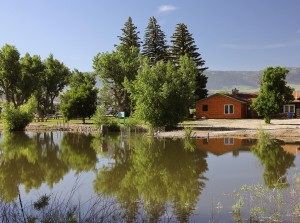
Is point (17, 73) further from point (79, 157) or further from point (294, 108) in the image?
point (79, 157)

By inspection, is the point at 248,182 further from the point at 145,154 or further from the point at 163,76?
the point at 163,76

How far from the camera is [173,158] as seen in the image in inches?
803

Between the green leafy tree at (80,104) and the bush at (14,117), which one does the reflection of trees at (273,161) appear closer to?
the green leafy tree at (80,104)

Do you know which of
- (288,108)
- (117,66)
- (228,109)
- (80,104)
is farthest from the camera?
(117,66)

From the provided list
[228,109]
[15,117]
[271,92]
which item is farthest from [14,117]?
[271,92]

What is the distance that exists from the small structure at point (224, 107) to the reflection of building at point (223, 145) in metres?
25.2

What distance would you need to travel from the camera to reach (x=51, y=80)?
76562mm

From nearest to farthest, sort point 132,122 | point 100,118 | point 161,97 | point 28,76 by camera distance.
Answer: point 161,97, point 100,118, point 132,122, point 28,76

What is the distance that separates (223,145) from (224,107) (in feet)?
99.3

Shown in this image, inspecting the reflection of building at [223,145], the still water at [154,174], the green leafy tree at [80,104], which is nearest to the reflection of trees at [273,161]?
the still water at [154,174]

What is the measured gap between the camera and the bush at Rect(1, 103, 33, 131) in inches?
1752

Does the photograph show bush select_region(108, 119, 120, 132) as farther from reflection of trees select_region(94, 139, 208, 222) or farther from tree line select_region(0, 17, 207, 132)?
reflection of trees select_region(94, 139, 208, 222)

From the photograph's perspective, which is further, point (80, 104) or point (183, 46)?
point (183, 46)

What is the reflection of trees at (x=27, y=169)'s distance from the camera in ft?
47.5
